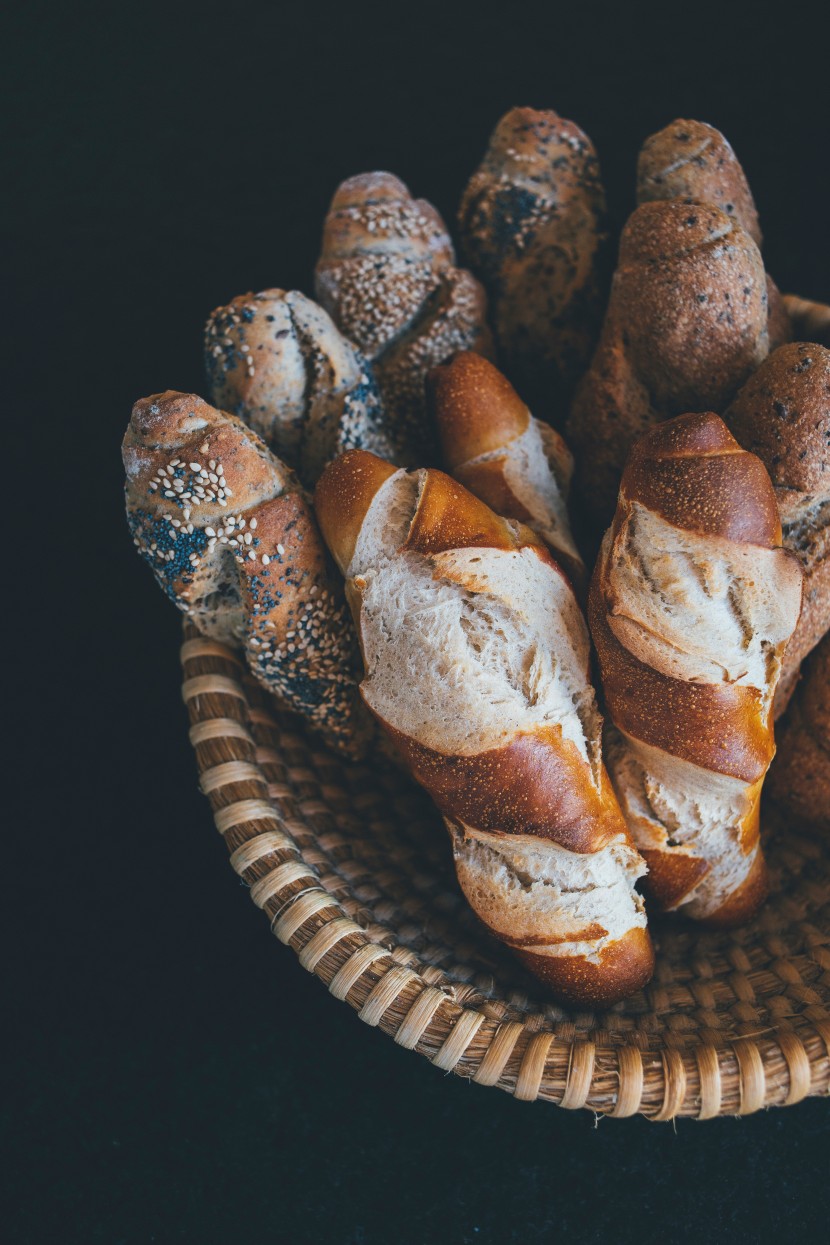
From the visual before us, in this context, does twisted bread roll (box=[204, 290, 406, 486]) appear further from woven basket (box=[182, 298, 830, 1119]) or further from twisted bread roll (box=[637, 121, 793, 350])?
twisted bread roll (box=[637, 121, 793, 350])

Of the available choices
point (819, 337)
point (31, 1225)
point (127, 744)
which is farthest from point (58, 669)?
point (819, 337)

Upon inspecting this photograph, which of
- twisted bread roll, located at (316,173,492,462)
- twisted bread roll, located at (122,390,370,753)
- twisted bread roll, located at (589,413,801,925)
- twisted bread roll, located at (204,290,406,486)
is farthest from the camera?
twisted bread roll, located at (316,173,492,462)

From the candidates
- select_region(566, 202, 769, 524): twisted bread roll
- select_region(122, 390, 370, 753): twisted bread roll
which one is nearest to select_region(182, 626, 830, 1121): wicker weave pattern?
select_region(122, 390, 370, 753): twisted bread roll

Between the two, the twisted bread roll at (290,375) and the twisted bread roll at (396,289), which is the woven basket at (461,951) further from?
the twisted bread roll at (396,289)

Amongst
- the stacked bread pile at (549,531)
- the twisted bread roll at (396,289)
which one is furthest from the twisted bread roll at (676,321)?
the twisted bread roll at (396,289)

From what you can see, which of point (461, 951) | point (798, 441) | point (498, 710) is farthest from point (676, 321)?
point (461, 951)
